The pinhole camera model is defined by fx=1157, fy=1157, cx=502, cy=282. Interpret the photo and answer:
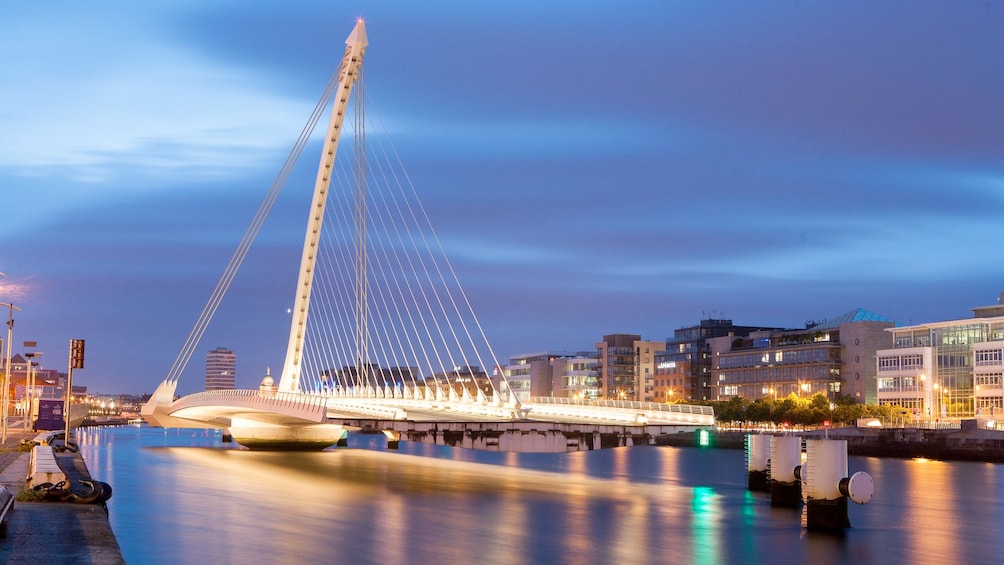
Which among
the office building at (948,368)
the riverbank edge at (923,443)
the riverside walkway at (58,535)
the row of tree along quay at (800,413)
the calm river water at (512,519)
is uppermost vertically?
the office building at (948,368)

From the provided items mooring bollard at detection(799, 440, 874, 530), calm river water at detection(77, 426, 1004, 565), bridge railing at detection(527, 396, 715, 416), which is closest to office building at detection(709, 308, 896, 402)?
calm river water at detection(77, 426, 1004, 565)

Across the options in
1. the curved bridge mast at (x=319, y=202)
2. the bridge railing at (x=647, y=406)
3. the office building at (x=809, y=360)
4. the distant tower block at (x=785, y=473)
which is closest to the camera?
the distant tower block at (x=785, y=473)

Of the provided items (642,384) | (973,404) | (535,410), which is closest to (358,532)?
(535,410)

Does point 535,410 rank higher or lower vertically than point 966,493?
higher

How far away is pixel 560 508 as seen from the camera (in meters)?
46.4

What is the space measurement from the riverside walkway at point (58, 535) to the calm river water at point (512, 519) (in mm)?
4239

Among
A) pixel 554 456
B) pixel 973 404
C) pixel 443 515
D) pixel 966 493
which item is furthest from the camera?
pixel 973 404

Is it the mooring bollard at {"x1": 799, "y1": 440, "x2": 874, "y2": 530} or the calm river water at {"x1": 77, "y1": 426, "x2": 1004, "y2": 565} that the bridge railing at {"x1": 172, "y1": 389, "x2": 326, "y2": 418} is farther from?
the mooring bollard at {"x1": 799, "y1": 440, "x2": 874, "y2": 530}

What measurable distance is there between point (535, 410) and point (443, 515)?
21045 millimetres

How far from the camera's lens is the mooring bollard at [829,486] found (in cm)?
3641

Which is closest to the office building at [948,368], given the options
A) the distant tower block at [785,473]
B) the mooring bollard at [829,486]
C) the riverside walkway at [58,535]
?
the distant tower block at [785,473]

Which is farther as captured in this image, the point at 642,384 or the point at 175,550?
the point at 642,384

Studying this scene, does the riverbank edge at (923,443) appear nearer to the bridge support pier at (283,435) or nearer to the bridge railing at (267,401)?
the bridge support pier at (283,435)

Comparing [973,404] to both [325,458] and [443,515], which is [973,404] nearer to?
[325,458]
